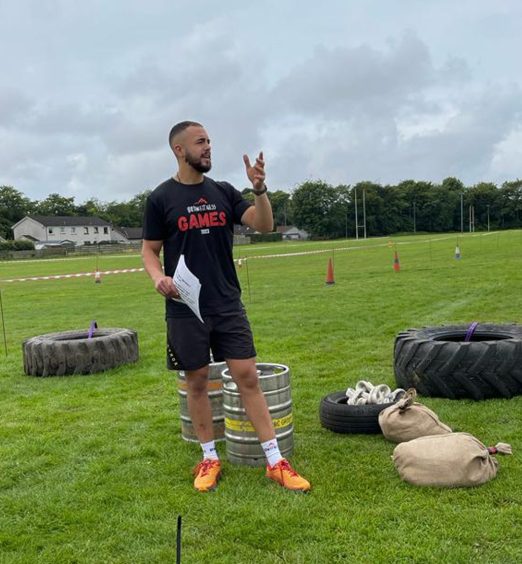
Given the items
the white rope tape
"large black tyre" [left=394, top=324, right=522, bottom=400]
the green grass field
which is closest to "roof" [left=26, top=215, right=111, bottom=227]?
the green grass field

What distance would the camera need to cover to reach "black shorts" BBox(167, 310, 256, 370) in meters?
4.25

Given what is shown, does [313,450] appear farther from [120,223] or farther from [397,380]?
[120,223]

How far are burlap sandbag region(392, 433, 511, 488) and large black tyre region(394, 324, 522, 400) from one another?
64.1 inches

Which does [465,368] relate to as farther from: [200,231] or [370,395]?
[200,231]

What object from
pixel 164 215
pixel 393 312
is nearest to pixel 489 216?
pixel 393 312

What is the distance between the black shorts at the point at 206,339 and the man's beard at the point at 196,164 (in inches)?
38.0

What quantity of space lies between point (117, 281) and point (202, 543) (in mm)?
21963

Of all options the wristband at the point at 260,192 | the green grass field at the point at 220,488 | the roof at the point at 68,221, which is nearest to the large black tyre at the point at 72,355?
the green grass field at the point at 220,488

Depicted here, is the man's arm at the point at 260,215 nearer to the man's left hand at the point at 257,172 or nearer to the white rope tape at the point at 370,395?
the man's left hand at the point at 257,172

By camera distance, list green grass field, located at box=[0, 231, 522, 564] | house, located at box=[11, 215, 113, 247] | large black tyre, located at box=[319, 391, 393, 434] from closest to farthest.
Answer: green grass field, located at box=[0, 231, 522, 564], large black tyre, located at box=[319, 391, 393, 434], house, located at box=[11, 215, 113, 247]

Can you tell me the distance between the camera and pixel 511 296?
43.6 ft

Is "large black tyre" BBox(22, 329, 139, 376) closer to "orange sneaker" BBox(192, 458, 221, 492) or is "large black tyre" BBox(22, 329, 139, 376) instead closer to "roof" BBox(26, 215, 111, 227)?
"orange sneaker" BBox(192, 458, 221, 492)

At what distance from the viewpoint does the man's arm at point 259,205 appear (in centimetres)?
395

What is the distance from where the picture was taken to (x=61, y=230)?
112 metres
